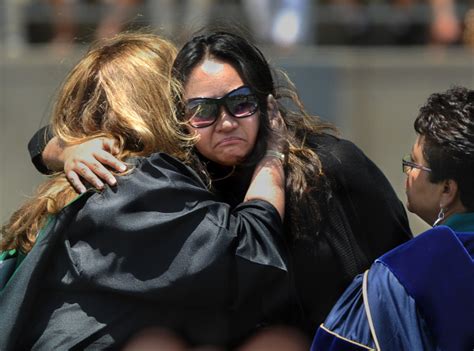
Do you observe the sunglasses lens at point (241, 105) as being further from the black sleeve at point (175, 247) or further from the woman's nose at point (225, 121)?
the black sleeve at point (175, 247)

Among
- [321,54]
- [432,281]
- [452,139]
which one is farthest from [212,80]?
[321,54]

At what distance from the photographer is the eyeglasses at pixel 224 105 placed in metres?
2.82

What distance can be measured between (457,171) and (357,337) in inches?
19.5

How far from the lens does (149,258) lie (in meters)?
2.66

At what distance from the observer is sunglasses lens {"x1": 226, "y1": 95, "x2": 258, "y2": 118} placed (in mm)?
2818

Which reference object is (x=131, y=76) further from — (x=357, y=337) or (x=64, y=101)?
(x=357, y=337)

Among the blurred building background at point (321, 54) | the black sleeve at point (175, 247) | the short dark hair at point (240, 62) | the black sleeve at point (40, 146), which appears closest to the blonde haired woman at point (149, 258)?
the black sleeve at point (175, 247)

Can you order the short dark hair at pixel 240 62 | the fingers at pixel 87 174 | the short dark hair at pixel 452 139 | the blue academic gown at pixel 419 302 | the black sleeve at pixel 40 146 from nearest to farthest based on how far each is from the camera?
the blue academic gown at pixel 419 302, the short dark hair at pixel 452 139, the fingers at pixel 87 174, the short dark hair at pixel 240 62, the black sleeve at pixel 40 146

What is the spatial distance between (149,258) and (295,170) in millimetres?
486

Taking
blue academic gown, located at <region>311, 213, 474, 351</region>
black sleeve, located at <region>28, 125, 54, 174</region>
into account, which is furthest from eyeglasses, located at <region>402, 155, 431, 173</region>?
black sleeve, located at <region>28, 125, 54, 174</region>

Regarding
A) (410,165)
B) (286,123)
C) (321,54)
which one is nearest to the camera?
(410,165)

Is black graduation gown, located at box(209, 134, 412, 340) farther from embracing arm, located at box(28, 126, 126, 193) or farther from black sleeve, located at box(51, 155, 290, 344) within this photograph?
embracing arm, located at box(28, 126, 126, 193)

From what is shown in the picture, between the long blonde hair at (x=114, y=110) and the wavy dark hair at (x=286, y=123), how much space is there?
98 millimetres

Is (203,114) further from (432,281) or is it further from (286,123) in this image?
(432,281)
